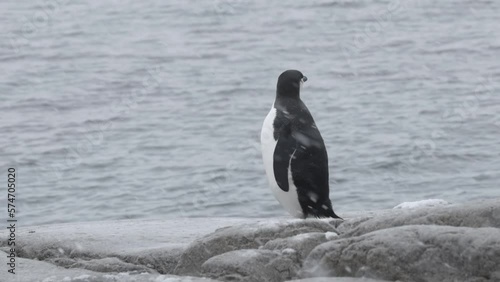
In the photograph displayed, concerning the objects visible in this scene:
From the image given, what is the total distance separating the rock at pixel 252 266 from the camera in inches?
209

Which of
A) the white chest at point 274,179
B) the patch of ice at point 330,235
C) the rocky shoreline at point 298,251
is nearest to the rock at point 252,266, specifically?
the rocky shoreline at point 298,251

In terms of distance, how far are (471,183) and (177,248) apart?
6.59m

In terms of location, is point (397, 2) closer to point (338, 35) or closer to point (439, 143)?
point (338, 35)

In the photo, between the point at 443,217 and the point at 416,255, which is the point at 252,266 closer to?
the point at 416,255

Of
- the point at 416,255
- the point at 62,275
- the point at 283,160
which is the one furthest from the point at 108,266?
the point at 283,160

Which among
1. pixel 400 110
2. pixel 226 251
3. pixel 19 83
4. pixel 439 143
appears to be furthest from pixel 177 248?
pixel 19 83

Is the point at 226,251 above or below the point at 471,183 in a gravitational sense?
above

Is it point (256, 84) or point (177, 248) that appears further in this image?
point (256, 84)

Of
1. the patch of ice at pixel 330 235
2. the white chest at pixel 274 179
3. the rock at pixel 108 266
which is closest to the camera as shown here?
the patch of ice at pixel 330 235

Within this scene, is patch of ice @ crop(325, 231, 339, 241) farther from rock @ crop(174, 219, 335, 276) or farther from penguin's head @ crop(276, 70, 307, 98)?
penguin's head @ crop(276, 70, 307, 98)

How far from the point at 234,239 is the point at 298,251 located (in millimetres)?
440

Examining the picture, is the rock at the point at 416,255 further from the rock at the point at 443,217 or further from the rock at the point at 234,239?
the rock at the point at 234,239

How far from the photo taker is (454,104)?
16.2 m

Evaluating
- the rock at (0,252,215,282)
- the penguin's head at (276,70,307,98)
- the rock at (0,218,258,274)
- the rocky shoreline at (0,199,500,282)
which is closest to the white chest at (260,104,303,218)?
the penguin's head at (276,70,307,98)
